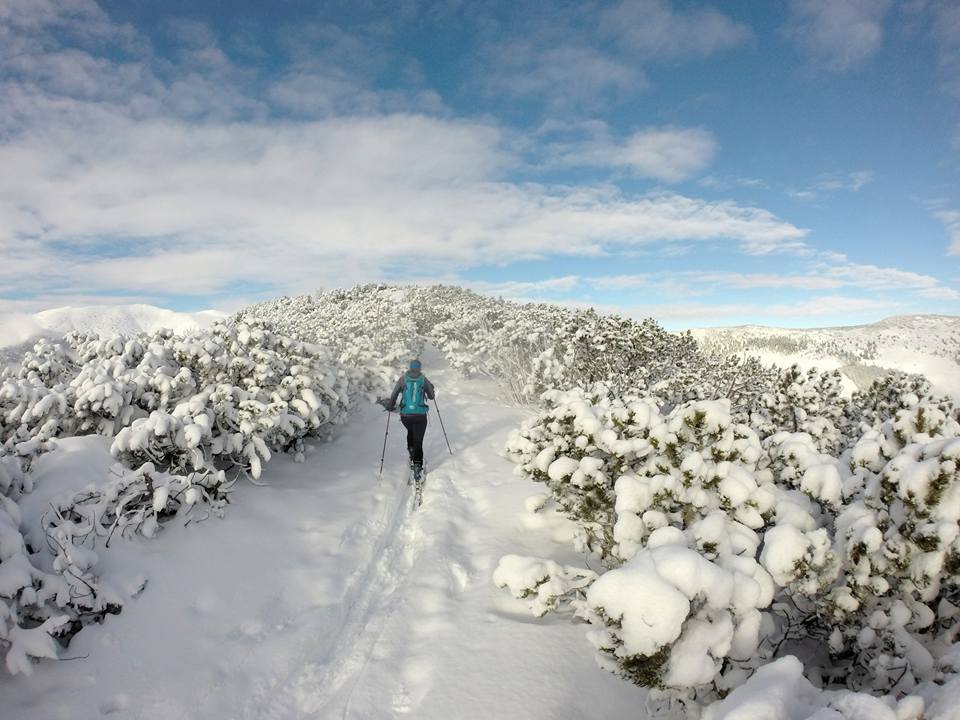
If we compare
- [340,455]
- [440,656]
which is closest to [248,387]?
[340,455]

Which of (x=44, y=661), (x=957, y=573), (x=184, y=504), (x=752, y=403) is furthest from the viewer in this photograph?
(x=752, y=403)

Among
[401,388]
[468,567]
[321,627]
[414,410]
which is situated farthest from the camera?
[401,388]

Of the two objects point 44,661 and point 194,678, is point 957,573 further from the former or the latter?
point 44,661

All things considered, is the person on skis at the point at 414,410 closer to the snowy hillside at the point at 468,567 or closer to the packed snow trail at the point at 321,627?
the snowy hillside at the point at 468,567

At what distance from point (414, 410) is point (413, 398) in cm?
25

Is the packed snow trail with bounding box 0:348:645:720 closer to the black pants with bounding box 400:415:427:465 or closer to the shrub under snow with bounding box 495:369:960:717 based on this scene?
the shrub under snow with bounding box 495:369:960:717

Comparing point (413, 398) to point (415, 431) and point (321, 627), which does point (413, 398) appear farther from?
point (321, 627)

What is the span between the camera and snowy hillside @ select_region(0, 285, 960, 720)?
304 cm

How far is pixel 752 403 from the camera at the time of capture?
14.7 meters

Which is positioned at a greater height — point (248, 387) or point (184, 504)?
point (248, 387)

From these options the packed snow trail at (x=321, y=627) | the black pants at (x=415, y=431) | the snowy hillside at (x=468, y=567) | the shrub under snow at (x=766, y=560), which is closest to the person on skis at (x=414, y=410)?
the black pants at (x=415, y=431)

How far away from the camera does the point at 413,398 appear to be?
9.55 m

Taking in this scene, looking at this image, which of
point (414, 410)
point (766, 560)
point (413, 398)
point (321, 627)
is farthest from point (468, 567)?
point (413, 398)

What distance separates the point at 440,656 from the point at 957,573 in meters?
4.10
